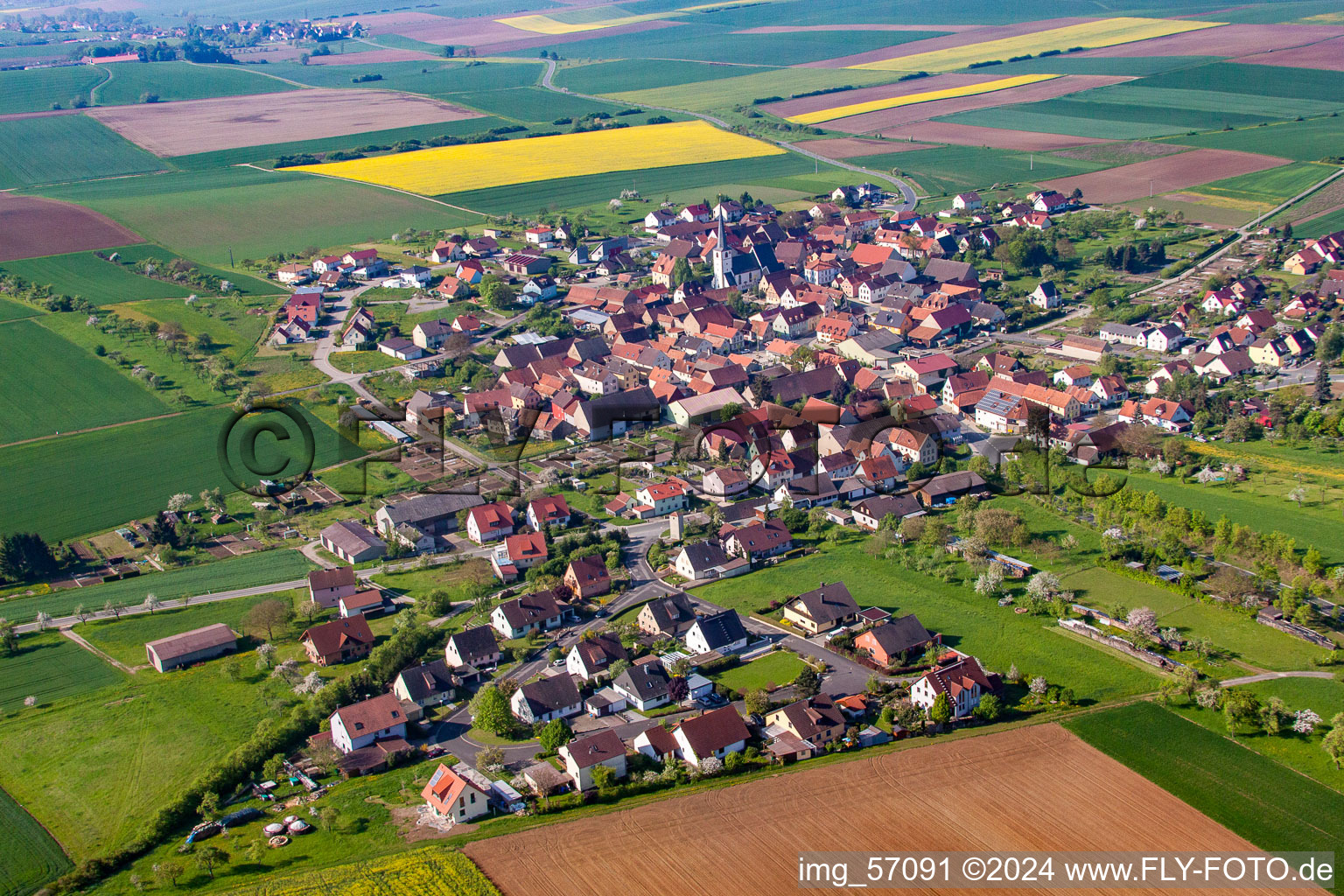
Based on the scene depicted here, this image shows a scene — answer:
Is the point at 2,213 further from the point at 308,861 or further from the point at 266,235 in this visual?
the point at 308,861

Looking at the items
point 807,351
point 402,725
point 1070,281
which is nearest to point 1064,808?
point 402,725

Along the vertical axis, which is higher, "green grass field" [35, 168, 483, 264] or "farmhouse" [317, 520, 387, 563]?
"green grass field" [35, 168, 483, 264]

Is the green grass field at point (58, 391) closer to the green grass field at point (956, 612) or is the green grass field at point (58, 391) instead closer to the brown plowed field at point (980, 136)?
the green grass field at point (956, 612)

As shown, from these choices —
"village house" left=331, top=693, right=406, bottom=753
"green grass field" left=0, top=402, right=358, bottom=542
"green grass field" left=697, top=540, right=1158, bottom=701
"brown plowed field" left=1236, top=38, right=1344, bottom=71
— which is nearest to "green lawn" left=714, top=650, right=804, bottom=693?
"green grass field" left=697, top=540, right=1158, bottom=701

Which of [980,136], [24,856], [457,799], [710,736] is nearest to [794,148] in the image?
[980,136]

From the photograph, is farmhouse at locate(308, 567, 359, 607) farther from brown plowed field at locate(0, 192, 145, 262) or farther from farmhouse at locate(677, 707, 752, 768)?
brown plowed field at locate(0, 192, 145, 262)

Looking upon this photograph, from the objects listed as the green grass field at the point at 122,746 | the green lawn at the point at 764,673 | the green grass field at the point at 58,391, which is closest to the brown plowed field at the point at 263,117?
the green grass field at the point at 58,391
